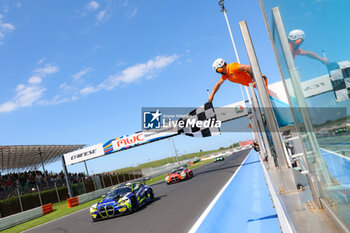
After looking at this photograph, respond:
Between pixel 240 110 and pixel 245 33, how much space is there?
62.0ft

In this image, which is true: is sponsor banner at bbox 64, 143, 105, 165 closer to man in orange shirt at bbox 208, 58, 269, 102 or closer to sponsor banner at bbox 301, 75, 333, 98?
man in orange shirt at bbox 208, 58, 269, 102

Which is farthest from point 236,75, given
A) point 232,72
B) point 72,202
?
point 72,202

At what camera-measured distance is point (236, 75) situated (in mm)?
3270

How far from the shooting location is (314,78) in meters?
1.20

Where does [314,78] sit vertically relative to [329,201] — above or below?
above

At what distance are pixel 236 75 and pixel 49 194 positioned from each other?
77.3 ft

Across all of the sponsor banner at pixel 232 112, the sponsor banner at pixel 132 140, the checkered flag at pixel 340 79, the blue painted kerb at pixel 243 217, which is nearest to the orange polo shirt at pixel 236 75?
the checkered flag at pixel 340 79

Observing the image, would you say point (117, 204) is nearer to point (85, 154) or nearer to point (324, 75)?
point (324, 75)

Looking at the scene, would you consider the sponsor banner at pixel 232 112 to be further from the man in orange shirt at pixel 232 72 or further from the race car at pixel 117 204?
the man in orange shirt at pixel 232 72

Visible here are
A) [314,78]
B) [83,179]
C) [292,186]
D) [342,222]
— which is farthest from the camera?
[83,179]

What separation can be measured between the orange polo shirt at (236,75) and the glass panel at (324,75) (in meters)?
1.35

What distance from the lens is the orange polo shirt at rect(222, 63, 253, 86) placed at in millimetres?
3104

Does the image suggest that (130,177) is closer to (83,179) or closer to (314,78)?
(83,179)

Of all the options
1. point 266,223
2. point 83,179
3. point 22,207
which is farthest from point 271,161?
point 83,179
